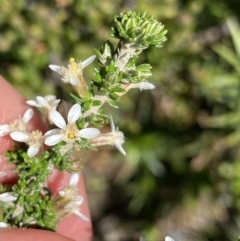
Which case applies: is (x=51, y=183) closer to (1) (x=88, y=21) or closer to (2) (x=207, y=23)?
(1) (x=88, y=21)

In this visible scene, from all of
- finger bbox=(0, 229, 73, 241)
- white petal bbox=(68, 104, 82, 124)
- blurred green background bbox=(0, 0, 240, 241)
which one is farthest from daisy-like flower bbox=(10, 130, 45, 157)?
blurred green background bbox=(0, 0, 240, 241)

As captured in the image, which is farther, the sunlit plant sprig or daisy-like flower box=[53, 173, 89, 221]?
daisy-like flower box=[53, 173, 89, 221]

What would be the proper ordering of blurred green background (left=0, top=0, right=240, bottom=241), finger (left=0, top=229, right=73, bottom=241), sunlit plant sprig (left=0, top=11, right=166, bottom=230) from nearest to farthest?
1. sunlit plant sprig (left=0, top=11, right=166, bottom=230)
2. finger (left=0, top=229, right=73, bottom=241)
3. blurred green background (left=0, top=0, right=240, bottom=241)

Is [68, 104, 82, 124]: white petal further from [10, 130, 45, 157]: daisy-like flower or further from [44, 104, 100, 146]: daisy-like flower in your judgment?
[10, 130, 45, 157]: daisy-like flower

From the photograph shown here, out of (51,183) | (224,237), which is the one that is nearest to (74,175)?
(51,183)

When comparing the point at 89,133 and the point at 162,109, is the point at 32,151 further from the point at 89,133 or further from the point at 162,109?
the point at 162,109

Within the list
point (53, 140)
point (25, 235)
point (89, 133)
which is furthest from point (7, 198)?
point (89, 133)
